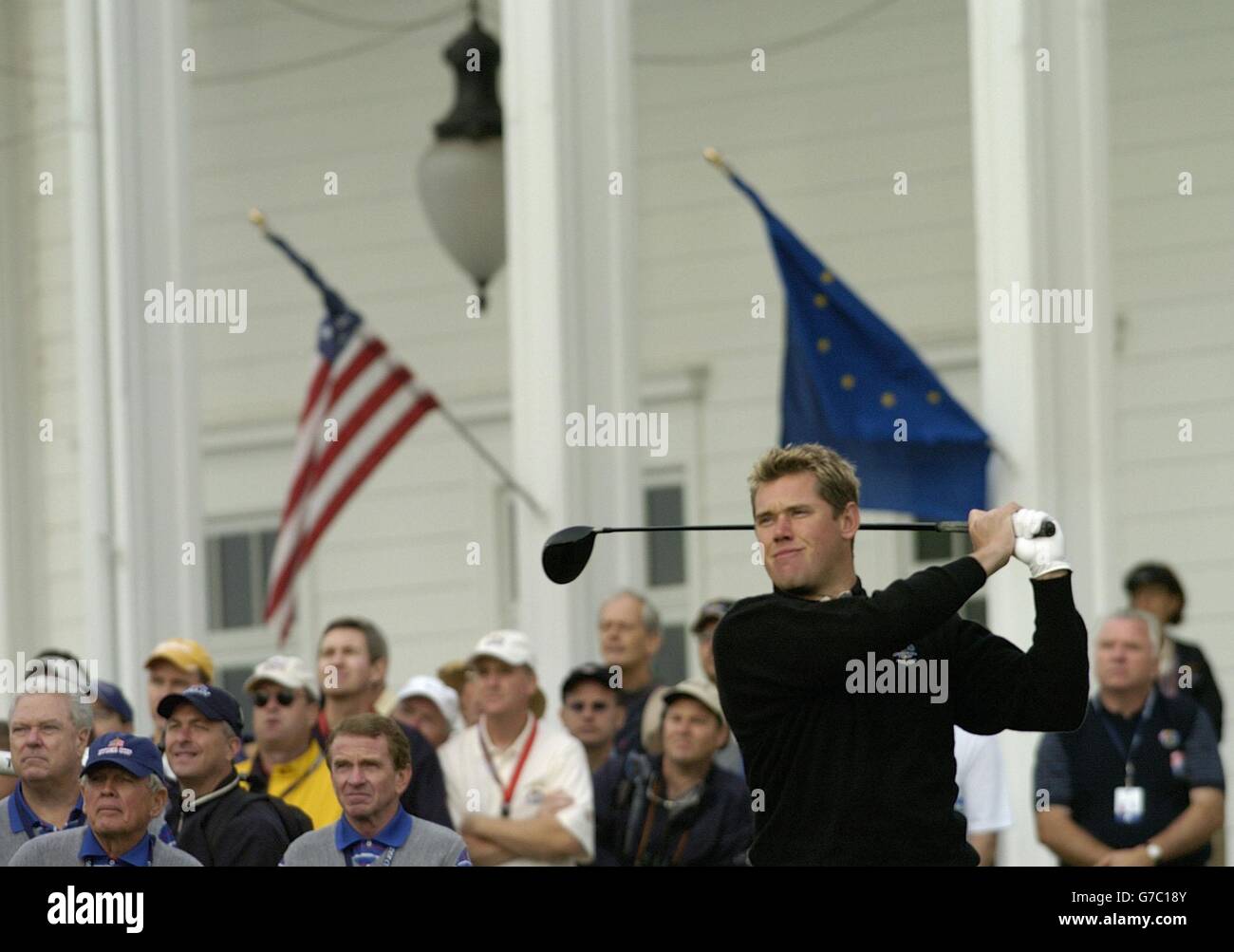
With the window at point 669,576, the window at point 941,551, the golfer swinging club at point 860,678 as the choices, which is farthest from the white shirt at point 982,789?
the window at point 669,576

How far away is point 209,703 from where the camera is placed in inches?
325

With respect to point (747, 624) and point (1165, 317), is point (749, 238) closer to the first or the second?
point (1165, 317)

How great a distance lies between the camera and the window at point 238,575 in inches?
705

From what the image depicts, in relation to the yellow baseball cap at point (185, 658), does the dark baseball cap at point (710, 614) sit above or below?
above

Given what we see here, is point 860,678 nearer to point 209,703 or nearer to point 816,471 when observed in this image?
point 816,471

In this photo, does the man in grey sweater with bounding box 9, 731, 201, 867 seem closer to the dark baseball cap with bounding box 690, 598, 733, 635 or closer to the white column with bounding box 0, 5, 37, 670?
the dark baseball cap with bounding box 690, 598, 733, 635

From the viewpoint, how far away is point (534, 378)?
1295 cm

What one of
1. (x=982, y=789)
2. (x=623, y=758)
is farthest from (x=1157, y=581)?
(x=623, y=758)

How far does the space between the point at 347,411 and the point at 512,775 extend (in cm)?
348

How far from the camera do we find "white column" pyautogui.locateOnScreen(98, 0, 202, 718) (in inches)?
536

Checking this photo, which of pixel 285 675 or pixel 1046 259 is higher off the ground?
pixel 1046 259

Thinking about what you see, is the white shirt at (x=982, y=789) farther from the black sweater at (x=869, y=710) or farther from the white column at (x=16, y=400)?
the white column at (x=16, y=400)

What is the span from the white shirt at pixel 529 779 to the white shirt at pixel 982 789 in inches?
57.7
